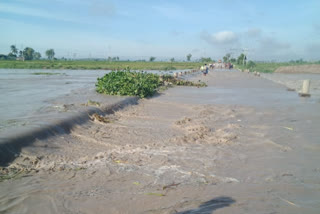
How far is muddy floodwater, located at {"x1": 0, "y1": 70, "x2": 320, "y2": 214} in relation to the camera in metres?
3.62

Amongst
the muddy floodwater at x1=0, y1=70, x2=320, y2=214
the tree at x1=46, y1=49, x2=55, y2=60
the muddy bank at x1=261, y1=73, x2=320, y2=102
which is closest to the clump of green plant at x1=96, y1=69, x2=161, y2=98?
the muddy floodwater at x1=0, y1=70, x2=320, y2=214

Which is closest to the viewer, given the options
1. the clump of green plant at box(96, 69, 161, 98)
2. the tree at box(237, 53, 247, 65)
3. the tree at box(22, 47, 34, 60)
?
the clump of green plant at box(96, 69, 161, 98)

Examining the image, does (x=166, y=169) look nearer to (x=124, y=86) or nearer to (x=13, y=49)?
(x=124, y=86)

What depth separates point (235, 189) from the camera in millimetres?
4059

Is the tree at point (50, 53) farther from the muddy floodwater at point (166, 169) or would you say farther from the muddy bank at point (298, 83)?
the muddy floodwater at point (166, 169)

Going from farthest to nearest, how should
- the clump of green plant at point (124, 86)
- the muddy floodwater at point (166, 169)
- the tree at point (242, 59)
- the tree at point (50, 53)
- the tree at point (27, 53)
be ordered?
the tree at point (50, 53), the tree at point (27, 53), the tree at point (242, 59), the clump of green plant at point (124, 86), the muddy floodwater at point (166, 169)

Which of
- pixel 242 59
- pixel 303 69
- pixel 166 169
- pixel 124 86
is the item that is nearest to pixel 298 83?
pixel 124 86

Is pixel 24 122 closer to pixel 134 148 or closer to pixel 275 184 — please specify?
pixel 134 148

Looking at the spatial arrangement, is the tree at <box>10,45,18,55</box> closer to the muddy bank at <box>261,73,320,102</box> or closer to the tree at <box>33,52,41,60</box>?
the tree at <box>33,52,41,60</box>

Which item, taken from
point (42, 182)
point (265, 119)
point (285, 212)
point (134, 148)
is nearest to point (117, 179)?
point (42, 182)

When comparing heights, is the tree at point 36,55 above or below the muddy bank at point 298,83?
above

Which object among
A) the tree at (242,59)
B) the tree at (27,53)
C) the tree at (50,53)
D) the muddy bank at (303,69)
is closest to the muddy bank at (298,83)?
the muddy bank at (303,69)

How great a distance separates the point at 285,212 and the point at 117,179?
2505mm

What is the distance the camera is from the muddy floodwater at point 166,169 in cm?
362
